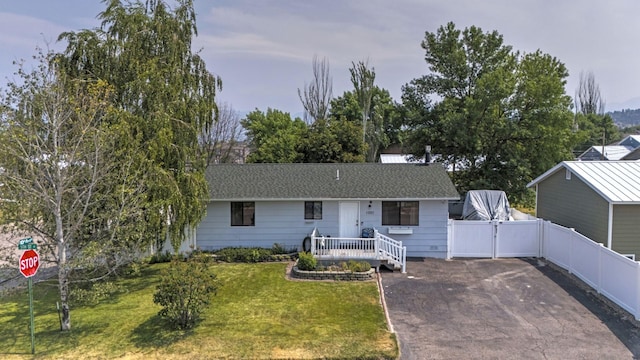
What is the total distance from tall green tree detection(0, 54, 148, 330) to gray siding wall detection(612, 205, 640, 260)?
14563 mm

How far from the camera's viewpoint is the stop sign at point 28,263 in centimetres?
852

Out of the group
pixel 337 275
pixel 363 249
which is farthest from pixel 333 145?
pixel 337 275

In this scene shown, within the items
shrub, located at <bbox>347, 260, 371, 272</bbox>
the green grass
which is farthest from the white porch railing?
the green grass

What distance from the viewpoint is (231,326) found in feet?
32.8

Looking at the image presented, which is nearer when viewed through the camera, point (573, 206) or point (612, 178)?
point (612, 178)

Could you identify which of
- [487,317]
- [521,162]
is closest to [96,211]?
[487,317]

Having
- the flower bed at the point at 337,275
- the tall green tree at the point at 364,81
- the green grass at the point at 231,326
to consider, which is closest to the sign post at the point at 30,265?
the green grass at the point at 231,326

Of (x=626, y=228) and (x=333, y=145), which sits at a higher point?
(x=333, y=145)

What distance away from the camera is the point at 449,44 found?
25.8m

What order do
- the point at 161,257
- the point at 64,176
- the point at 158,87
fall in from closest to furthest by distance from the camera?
the point at 64,176 < the point at 158,87 < the point at 161,257

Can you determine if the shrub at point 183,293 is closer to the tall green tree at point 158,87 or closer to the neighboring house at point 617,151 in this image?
the tall green tree at point 158,87

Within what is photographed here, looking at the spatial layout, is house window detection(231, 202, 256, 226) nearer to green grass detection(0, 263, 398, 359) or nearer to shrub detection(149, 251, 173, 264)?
shrub detection(149, 251, 173, 264)

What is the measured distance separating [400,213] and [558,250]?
578cm

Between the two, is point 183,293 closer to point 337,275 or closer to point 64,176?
point 64,176
